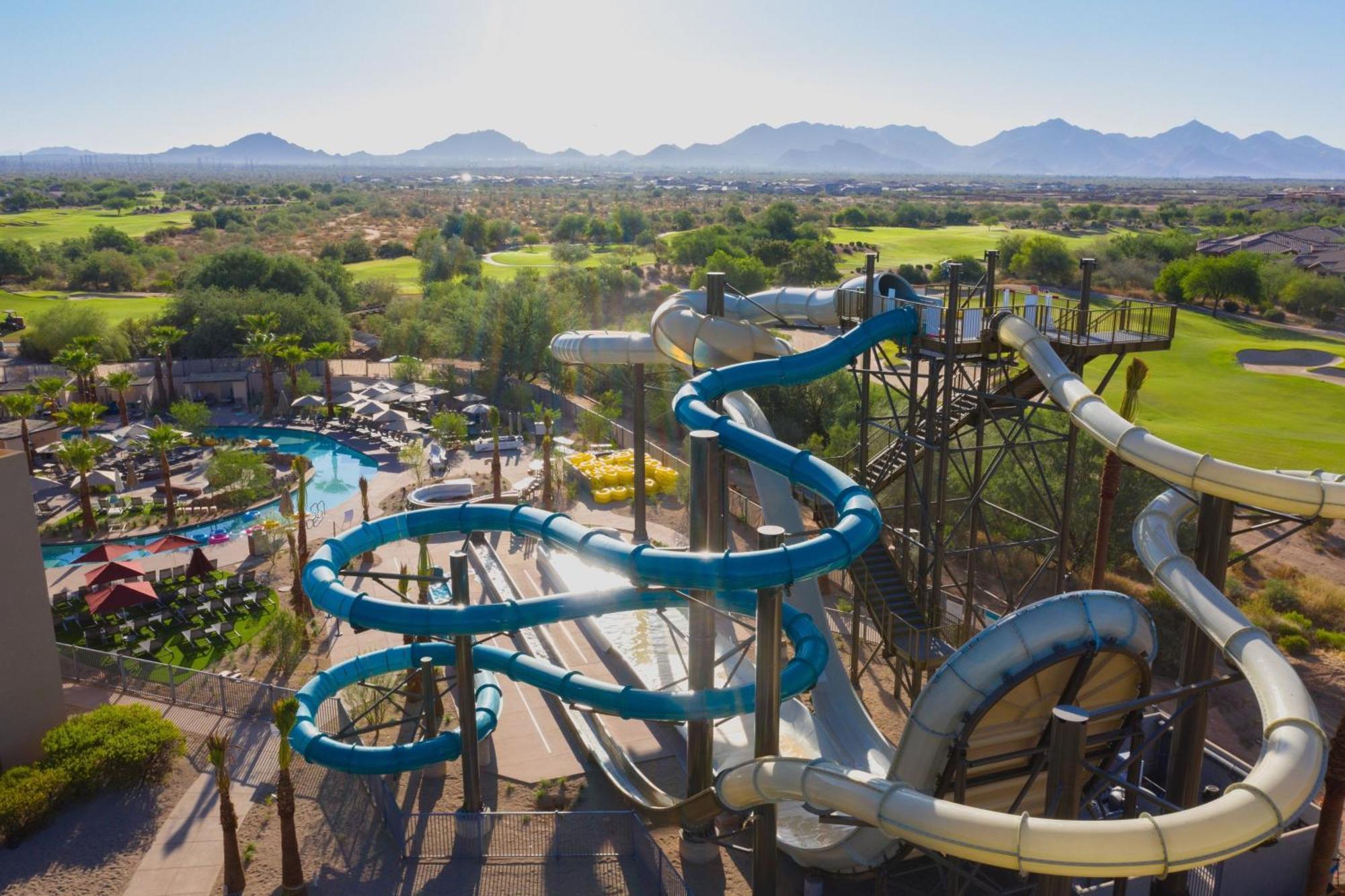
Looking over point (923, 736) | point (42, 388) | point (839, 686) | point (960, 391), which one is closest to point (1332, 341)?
point (960, 391)

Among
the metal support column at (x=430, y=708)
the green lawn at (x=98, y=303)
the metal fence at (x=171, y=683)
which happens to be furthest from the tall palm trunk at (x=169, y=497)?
the green lawn at (x=98, y=303)

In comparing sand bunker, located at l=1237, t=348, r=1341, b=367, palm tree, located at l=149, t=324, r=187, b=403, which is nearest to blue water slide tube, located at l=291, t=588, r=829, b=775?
palm tree, located at l=149, t=324, r=187, b=403

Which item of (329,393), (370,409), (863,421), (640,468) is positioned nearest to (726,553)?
(863,421)

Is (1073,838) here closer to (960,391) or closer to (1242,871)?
(1242,871)

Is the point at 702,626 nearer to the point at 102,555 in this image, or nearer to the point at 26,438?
the point at 102,555

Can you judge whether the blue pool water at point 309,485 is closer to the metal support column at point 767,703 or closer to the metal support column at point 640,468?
the metal support column at point 640,468

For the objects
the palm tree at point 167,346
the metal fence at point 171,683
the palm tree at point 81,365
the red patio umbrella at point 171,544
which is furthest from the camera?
the palm tree at point 167,346
